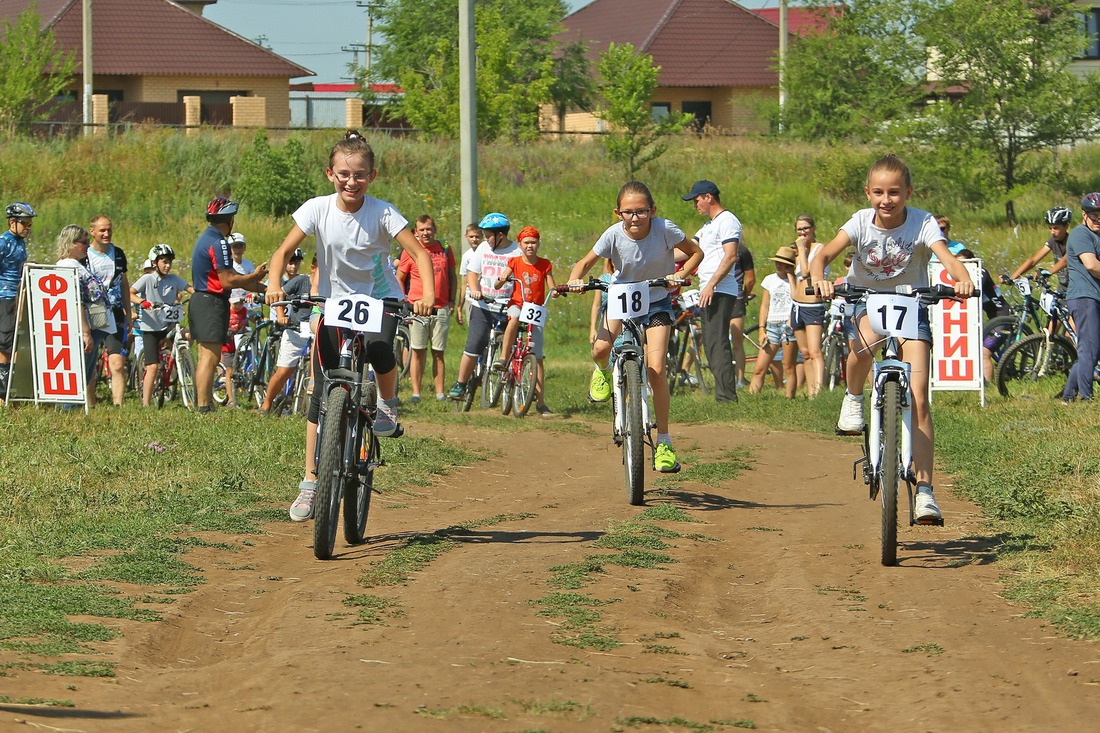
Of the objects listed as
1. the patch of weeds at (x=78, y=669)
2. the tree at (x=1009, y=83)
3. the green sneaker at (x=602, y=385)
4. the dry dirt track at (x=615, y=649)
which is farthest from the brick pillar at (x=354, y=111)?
the patch of weeds at (x=78, y=669)

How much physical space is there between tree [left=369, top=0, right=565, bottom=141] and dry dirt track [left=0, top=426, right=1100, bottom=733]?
25799 mm

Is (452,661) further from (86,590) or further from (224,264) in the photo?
(224,264)

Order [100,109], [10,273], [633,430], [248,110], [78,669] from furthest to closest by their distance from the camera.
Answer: [248,110]
[100,109]
[10,273]
[633,430]
[78,669]

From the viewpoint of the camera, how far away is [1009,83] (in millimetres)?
38094

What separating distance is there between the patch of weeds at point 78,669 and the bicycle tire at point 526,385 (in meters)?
10.2

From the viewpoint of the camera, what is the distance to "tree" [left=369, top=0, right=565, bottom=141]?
41812 millimetres

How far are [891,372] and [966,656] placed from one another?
2241mm

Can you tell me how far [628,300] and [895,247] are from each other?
7.23ft

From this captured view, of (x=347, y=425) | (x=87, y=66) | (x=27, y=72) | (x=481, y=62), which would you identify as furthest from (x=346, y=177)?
(x=87, y=66)

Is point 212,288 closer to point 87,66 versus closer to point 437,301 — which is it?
point 437,301

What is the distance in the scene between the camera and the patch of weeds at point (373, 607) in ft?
21.2

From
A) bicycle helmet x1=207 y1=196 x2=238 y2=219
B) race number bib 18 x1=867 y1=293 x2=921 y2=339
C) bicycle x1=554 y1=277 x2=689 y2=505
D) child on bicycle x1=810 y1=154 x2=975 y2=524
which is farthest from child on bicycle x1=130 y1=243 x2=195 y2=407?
race number bib 18 x1=867 y1=293 x2=921 y2=339

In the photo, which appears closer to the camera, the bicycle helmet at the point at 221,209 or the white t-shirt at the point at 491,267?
the bicycle helmet at the point at 221,209

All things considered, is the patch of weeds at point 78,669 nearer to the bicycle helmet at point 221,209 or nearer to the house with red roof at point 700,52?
the bicycle helmet at point 221,209
